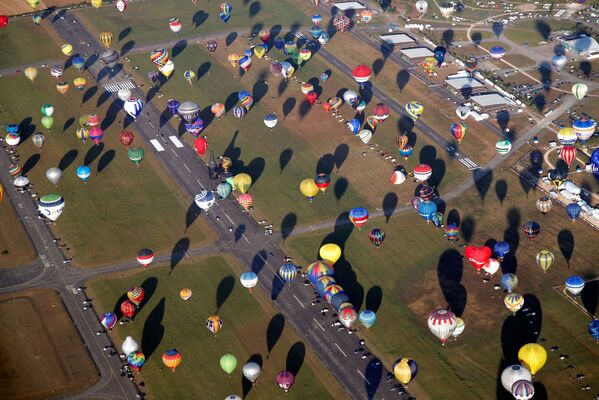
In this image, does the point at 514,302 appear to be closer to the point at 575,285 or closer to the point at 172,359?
the point at 575,285

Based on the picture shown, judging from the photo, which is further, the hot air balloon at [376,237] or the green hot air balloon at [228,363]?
the hot air balloon at [376,237]

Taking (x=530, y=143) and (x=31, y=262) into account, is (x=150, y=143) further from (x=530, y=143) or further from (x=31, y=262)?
(x=530, y=143)

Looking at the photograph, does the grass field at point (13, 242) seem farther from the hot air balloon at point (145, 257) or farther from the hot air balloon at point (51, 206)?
the hot air balloon at point (145, 257)

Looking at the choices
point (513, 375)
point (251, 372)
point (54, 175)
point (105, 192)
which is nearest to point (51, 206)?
point (54, 175)

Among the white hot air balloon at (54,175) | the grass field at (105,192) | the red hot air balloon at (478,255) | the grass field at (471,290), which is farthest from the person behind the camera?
the white hot air balloon at (54,175)

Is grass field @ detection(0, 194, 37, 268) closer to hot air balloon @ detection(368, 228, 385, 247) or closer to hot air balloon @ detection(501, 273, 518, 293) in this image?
hot air balloon @ detection(368, 228, 385, 247)

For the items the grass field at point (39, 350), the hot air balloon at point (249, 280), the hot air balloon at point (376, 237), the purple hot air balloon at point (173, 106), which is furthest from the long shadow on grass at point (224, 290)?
the purple hot air balloon at point (173, 106)
